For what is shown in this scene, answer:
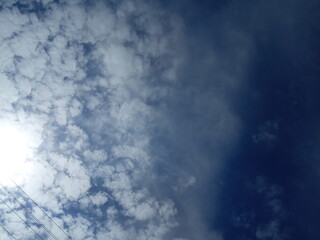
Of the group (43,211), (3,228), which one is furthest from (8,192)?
(3,228)

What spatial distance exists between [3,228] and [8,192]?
2.29 metres

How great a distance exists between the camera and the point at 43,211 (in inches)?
359

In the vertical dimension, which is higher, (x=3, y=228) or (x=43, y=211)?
(x=43, y=211)

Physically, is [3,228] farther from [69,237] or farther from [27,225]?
[69,237]

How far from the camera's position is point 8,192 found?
8625 mm

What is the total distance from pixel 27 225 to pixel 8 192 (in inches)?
79.2

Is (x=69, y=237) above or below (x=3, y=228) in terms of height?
above

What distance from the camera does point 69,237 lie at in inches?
368

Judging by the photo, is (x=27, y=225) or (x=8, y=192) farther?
(x=27, y=225)

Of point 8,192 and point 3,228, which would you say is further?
point 3,228

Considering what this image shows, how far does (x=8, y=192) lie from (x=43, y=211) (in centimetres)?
167

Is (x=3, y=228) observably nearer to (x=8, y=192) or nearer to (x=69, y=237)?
(x=8, y=192)

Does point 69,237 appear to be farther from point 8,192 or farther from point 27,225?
point 8,192

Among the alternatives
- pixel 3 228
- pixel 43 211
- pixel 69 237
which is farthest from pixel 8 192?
pixel 69 237
